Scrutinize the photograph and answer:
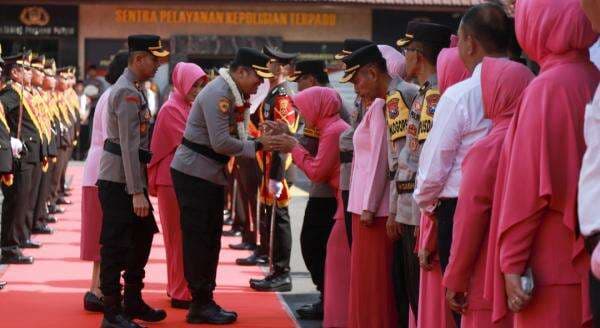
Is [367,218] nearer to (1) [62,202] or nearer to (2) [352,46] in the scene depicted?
(2) [352,46]

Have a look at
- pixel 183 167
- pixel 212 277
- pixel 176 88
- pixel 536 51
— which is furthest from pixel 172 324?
pixel 536 51

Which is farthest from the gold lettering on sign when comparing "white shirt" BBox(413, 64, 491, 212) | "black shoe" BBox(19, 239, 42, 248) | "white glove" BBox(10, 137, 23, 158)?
"white shirt" BBox(413, 64, 491, 212)

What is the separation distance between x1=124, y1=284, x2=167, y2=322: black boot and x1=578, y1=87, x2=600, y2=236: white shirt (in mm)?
5380

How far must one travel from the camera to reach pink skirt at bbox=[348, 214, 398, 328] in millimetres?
7281

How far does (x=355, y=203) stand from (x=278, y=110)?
3377 millimetres

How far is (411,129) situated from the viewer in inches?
247

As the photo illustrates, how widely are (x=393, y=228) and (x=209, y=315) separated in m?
2.33

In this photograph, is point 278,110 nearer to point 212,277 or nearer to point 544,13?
point 212,277

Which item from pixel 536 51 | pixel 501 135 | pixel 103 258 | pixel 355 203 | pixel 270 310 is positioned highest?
pixel 536 51

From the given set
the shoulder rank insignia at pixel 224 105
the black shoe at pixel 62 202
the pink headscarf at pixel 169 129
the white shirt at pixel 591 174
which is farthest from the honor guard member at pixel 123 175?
the black shoe at pixel 62 202

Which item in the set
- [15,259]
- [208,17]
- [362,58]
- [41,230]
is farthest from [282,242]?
[208,17]

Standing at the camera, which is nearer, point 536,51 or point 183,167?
point 536,51

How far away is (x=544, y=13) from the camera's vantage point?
413 centimetres

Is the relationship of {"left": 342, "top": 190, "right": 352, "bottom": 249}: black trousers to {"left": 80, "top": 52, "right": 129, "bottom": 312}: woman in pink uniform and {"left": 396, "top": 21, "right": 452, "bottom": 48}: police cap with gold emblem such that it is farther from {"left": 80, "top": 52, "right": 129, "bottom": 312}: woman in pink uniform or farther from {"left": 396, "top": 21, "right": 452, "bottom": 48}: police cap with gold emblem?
{"left": 80, "top": 52, "right": 129, "bottom": 312}: woman in pink uniform
